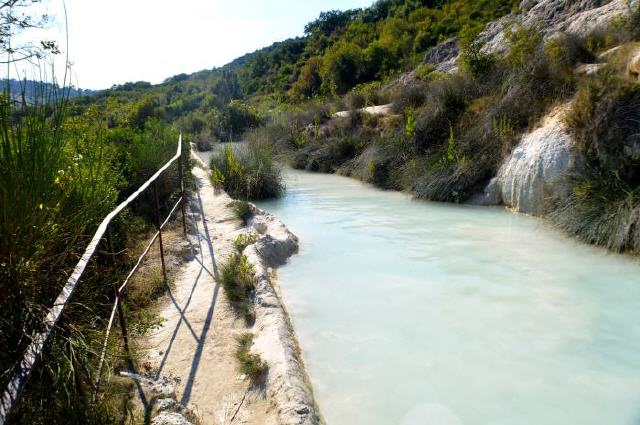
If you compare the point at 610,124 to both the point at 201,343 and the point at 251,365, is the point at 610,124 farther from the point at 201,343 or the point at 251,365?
the point at 201,343

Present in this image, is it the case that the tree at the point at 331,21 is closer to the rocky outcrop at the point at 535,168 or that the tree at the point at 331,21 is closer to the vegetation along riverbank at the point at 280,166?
the vegetation along riverbank at the point at 280,166

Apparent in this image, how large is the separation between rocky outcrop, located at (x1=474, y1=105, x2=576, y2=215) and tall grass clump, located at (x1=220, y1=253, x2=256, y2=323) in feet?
16.7

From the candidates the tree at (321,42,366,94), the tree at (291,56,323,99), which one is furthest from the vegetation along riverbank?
the tree at (291,56,323,99)

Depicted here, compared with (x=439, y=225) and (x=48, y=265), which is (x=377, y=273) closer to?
(x=439, y=225)

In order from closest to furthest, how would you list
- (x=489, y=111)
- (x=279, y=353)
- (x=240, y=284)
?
(x=279, y=353) → (x=240, y=284) → (x=489, y=111)

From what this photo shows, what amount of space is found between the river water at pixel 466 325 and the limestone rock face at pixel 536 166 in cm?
63

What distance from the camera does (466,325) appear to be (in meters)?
4.14

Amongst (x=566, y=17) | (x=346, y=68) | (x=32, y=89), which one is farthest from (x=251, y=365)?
(x=346, y=68)

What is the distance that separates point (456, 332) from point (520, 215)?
4582 millimetres

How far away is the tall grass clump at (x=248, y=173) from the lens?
1016cm

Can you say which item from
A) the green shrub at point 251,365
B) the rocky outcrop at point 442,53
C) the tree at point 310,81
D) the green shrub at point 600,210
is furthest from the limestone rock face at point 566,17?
the tree at point 310,81

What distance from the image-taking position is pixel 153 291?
454cm

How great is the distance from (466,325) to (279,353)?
1768mm

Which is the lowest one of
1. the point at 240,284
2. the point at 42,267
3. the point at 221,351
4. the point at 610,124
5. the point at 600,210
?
the point at 221,351
